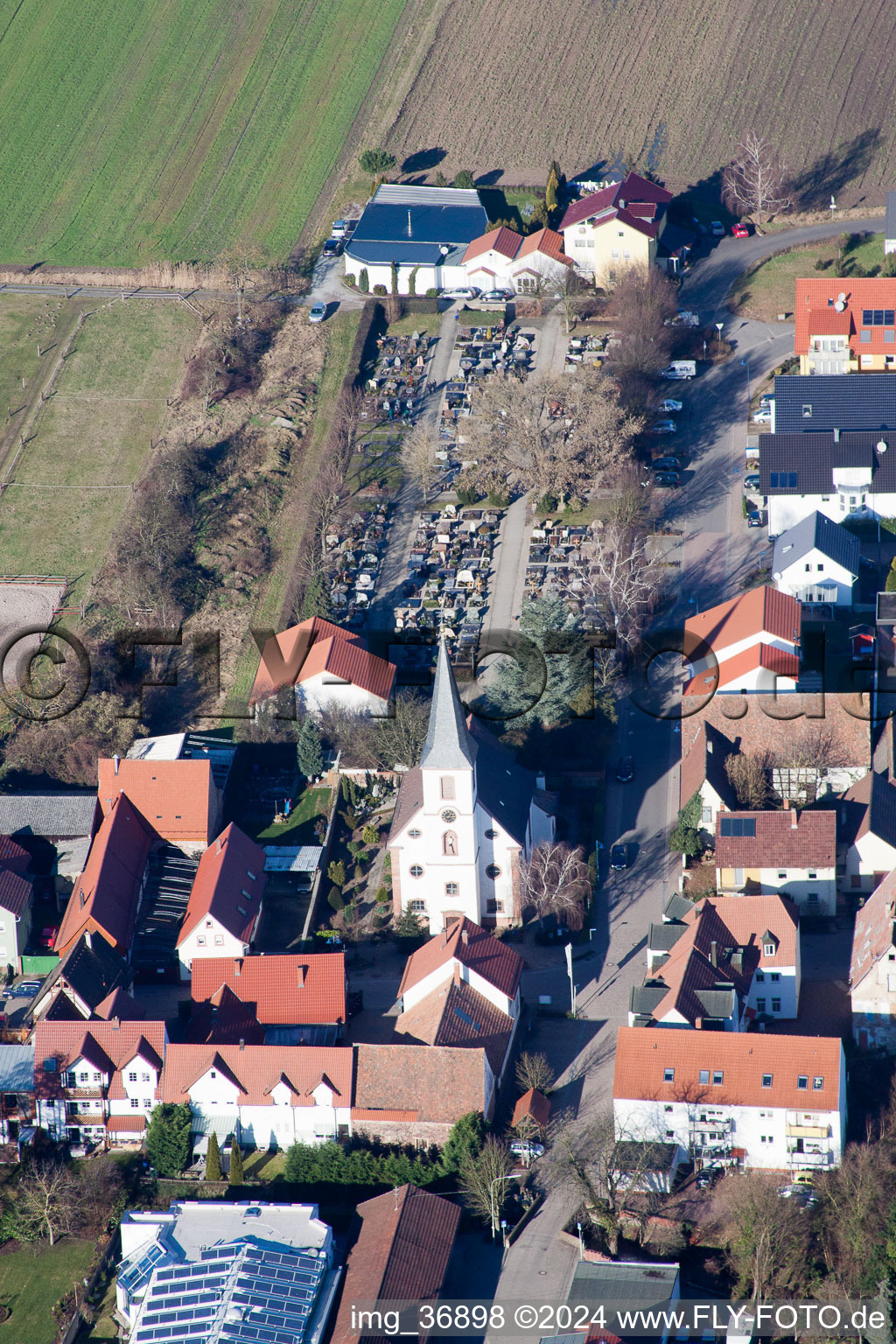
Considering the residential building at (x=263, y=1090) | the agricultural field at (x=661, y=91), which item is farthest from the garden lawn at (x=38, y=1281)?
the agricultural field at (x=661, y=91)

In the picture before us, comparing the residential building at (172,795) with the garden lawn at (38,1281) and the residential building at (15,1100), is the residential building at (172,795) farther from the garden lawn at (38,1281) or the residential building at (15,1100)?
the garden lawn at (38,1281)

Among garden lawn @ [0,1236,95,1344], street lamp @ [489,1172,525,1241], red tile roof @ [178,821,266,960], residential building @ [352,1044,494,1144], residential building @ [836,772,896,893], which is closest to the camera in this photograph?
garden lawn @ [0,1236,95,1344]

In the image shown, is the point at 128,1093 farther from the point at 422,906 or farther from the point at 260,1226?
the point at 422,906

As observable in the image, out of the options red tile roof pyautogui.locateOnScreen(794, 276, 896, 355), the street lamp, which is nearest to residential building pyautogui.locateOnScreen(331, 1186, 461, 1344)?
the street lamp

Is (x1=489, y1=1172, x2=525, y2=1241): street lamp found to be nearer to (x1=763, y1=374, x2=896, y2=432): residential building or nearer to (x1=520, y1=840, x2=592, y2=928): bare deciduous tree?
(x1=520, y1=840, x2=592, y2=928): bare deciduous tree

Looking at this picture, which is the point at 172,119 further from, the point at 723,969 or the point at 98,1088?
the point at 723,969

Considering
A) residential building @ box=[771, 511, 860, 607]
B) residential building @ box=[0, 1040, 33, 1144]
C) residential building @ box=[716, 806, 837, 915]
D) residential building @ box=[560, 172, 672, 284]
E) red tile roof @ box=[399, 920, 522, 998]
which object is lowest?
residential building @ box=[0, 1040, 33, 1144]
